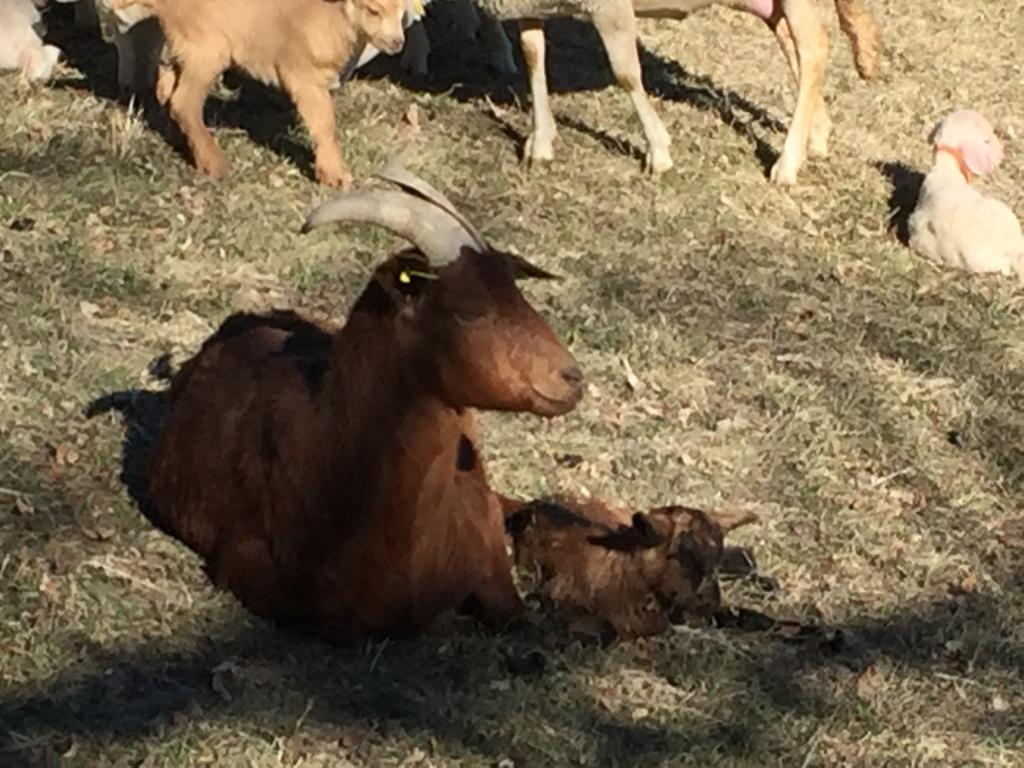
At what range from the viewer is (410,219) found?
4457 millimetres

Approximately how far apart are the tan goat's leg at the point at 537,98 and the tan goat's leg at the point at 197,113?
156 cm

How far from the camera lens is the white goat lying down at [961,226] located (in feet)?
27.1

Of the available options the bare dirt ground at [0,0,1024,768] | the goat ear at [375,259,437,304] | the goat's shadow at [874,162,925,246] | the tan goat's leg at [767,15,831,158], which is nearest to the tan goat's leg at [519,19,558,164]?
the bare dirt ground at [0,0,1024,768]

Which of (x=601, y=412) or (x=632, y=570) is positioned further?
(x=601, y=412)

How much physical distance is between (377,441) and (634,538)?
0.85 meters

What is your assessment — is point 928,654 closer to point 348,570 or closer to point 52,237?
point 348,570

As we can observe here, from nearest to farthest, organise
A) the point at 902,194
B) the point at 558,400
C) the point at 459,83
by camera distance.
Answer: the point at 558,400
the point at 902,194
the point at 459,83

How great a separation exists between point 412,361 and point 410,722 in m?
0.91

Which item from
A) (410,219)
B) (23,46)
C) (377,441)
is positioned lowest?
(23,46)

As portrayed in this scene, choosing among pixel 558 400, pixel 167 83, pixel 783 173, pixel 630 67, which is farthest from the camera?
pixel 783 173

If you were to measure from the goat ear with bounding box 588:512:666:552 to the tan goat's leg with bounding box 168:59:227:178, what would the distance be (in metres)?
3.46

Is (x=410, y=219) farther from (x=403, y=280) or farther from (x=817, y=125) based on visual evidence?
(x=817, y=125)

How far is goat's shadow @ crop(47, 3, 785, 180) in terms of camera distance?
28.7 feet

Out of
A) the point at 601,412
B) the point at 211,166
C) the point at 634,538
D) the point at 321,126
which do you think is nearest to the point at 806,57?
the point at 321,126
